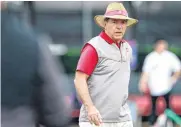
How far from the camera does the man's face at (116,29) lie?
12.8ft

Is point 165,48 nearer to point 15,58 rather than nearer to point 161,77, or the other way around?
point 161,77

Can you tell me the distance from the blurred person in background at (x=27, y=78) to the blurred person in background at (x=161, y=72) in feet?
23.5

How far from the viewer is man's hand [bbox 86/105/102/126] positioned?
3.71 metres

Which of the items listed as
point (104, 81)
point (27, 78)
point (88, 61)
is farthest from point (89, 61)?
point (27, 78)

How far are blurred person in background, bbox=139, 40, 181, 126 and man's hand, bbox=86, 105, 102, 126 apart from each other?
528 centimetres

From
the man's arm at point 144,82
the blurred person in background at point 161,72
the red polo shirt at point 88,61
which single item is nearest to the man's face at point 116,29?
the red polo shirt at point 88,61

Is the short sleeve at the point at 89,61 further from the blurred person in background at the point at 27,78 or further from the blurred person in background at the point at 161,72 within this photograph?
the blurred person in background at the point at 161,72

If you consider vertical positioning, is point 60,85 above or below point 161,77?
above

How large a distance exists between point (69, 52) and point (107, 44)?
697 centimetres

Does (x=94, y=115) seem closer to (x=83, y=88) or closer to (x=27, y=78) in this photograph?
(x=83, y=88)

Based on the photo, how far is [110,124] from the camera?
3.85 m

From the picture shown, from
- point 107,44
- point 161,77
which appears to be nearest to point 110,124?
point 107,44

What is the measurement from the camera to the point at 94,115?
3.71 m

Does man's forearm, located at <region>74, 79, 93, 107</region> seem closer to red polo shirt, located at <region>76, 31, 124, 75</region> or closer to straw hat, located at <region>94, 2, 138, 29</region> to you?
red polo shirt, located at <region>76, 31, 124, 75</region>
